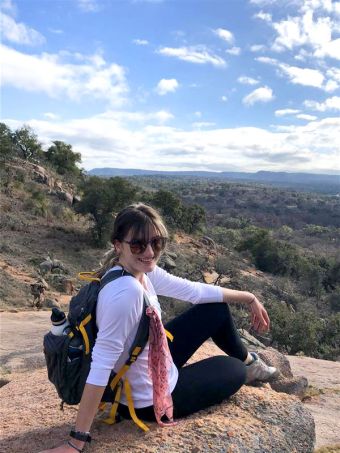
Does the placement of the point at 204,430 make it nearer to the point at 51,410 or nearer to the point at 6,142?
the point at 51,410

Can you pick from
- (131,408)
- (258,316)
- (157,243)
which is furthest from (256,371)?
(157,243)

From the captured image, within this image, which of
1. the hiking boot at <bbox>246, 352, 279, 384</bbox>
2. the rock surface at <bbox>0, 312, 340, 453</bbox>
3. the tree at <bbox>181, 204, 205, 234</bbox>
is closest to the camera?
the rock surface at <bbox>0, 312, 340, 453</bbox>

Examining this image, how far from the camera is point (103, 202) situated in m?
22.4

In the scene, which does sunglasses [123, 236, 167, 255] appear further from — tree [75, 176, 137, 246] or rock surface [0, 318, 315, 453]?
tree [75, 176, 137, 246]

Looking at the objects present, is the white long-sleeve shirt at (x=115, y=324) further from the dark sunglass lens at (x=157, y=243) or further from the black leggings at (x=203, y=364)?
the black leggings at (x=203, y=364)

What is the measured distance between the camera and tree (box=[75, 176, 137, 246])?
22016 mm

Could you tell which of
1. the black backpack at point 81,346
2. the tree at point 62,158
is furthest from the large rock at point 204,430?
the tree at point 62,158

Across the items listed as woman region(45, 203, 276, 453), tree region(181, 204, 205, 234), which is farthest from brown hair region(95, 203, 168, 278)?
tree region(181, 204, 205, 234)

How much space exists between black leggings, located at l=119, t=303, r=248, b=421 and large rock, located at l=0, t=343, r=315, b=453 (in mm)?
95

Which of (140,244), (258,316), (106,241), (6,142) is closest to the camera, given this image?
(140,244)

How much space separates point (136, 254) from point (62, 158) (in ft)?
115

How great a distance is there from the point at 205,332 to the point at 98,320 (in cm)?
88

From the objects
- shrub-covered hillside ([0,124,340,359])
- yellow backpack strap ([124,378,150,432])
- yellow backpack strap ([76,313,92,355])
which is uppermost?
yellow backpack strap ([76,313,92,355])

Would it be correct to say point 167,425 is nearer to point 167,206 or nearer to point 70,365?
point 70,365
